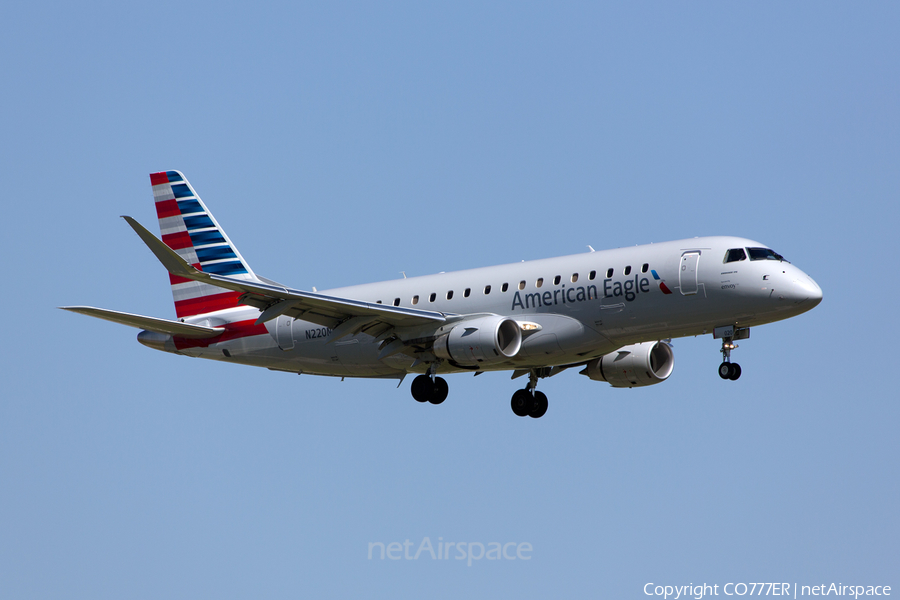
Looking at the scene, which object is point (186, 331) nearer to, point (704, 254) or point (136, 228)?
point (136, 228)

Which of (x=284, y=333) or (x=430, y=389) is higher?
(x=284, y=333)

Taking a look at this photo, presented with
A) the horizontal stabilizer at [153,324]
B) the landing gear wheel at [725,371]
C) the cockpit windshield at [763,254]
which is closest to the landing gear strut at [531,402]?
the landing gear wheel at [725,371]

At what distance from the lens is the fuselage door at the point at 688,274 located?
110 feet

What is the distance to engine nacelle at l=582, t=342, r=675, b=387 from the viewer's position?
131 feet

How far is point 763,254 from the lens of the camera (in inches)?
1332

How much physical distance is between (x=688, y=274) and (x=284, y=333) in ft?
48.3

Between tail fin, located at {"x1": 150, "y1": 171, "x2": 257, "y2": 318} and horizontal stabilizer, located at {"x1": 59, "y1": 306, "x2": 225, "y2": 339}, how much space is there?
56.1 inches

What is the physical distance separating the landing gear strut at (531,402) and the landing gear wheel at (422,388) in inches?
193

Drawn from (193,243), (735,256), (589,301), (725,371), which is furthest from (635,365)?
(193,243)

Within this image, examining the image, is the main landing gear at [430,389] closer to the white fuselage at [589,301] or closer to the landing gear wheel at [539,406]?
the white fuselage at [589,301]

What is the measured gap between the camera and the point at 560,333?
116 ft

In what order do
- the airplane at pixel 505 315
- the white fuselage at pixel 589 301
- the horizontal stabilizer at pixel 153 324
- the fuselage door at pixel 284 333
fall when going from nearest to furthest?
1. the white fuselage at pixel 589 301
2. the airplane at pixel 505 315
3. the horizontal stabilizer at pixel 153 324
4. the fuselage door at pixel 284 333

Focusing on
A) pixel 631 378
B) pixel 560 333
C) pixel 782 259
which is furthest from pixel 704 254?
pixel 631 378

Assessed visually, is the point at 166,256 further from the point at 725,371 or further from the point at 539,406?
the point at 725,371
